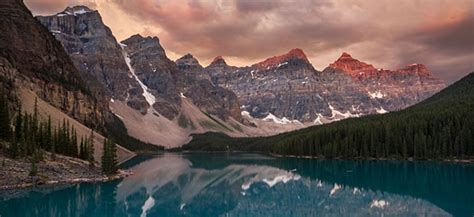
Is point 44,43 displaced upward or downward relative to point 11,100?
upward

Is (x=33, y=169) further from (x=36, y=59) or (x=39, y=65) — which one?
(x=36, y=59)

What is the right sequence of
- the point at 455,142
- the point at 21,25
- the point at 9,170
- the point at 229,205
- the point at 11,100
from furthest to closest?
the point at 21,25 → the point at 455,142 → the point at 11,100 → the point at 9,170 → the point at 229,205

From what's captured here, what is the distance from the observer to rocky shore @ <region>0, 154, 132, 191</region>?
67688 mm

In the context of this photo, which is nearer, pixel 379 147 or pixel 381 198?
pixel 381 198

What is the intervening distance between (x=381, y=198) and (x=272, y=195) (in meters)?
15.7

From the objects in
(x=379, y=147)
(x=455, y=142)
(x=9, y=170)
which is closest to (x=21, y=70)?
(x=9, y=170)

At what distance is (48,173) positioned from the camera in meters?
75.8

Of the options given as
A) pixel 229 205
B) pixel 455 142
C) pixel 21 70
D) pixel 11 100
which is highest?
pixel 21 70

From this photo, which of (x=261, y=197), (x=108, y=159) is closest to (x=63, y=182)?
(x=108, y=159)

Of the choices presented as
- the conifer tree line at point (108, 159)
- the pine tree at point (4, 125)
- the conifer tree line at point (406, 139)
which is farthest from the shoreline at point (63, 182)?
the conifer tree line at point (406, 139)

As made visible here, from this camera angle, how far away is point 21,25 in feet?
568

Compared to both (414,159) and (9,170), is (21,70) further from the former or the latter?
(414,159)

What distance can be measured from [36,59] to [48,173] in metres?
111

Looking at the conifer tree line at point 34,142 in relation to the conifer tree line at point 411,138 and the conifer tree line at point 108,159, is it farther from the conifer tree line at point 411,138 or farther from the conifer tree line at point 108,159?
the conifer tree line at point 411,138
